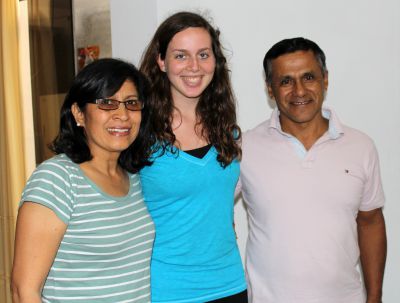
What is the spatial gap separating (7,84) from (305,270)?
277cm

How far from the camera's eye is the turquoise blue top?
188 cm

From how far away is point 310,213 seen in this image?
203cm

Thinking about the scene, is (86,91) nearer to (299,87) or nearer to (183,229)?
(183,229)

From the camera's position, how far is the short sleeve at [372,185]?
6.95 ft

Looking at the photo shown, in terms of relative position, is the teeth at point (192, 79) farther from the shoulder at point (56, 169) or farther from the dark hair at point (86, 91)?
the shoulder at point (56, 169)

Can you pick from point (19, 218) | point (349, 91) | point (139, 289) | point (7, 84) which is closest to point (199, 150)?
point (139, 289)

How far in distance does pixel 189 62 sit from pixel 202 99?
250 mm

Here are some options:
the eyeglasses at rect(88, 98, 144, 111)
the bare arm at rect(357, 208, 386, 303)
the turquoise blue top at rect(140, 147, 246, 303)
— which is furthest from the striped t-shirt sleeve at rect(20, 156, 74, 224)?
the bare arm at rect(357, 208, 386, 303)

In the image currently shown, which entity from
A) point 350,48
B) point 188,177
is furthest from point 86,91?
point 350,48

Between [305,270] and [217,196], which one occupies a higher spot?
[217,196]

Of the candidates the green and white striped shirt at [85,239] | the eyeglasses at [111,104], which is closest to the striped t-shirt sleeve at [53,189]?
the green and white striped shirt at [85,239]

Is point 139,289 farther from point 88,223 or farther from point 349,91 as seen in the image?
point 349,91

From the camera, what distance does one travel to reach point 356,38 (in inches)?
107

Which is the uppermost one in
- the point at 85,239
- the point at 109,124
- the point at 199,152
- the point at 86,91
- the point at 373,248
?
the point at 86,91
